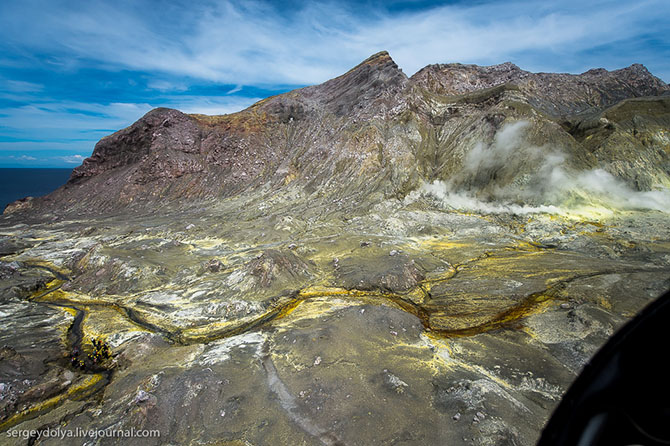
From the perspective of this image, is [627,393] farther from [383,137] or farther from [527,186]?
[383,137]

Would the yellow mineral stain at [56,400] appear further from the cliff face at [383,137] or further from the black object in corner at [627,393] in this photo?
the cliff face at [383,137]

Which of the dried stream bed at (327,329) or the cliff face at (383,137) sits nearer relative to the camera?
the dried stream bed at (327,329)

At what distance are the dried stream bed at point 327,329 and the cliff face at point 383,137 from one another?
12956 millimetres

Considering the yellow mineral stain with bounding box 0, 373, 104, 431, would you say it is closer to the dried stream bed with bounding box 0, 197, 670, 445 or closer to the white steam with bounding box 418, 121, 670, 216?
the dried stream bed with bounding box 0, 197, 670, 445

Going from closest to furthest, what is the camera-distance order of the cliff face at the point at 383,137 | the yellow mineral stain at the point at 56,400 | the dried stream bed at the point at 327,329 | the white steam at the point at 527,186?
the dried stream bed at the point at 327,329 → the yellow mineral stain at the point at 56,400 → the white steam at the point at 527,186 → the cliff face at the point at 383,137

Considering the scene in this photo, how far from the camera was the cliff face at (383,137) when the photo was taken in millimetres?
41562

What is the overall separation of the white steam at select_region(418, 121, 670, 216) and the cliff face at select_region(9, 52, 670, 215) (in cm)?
42

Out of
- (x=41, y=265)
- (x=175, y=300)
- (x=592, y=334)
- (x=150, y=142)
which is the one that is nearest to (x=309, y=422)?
(x=592, y=334)

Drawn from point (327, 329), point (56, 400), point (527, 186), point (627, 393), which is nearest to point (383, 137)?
point (527, 186)

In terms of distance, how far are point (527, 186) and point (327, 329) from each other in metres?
34.6

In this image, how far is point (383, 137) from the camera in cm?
4928

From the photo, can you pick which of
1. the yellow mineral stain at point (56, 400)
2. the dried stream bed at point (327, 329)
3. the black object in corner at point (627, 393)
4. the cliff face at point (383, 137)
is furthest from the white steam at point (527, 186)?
the black object in corner at point (627, 393)

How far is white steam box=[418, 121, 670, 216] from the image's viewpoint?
3512cm

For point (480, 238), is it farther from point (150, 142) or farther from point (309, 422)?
point (150, 142)
